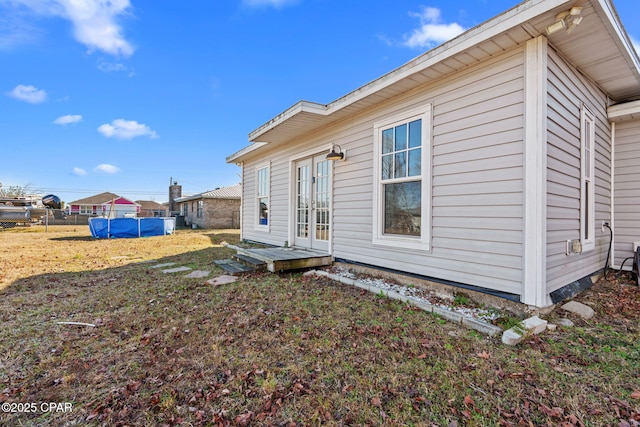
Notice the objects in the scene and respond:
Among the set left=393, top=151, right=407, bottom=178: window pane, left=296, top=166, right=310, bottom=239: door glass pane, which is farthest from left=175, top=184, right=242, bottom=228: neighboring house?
left=393, top=151, right=407, bottom=178: window pane

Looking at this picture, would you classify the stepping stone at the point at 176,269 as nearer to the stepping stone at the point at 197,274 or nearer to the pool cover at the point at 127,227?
the stepping stone at the point at 197,274

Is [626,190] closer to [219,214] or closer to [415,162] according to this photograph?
[415,162]

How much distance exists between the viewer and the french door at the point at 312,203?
225 inches

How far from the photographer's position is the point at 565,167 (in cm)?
318

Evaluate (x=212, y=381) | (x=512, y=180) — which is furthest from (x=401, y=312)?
(x=212, y=381)

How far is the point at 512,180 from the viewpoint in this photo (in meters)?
2.94

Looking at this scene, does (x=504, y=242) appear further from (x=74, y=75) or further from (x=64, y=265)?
(x=74, y=75)

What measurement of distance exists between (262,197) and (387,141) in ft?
15.2

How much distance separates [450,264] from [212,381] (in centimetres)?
286

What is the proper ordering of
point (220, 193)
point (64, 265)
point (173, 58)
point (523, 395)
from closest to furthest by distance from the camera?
point (523, 395)
point (64, 265)
point (173, 58)
point (220, 193)

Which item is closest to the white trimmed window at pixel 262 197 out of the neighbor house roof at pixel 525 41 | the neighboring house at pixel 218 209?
the neighbor house roof at pixel 525 41

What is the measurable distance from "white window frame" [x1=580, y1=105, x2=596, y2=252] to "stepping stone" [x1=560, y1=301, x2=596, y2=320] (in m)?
0.92

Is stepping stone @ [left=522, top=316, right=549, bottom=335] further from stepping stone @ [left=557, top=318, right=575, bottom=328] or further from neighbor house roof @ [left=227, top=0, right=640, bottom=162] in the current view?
neighbor house roof @ [left=227, top=0, right=640, bottom=162]

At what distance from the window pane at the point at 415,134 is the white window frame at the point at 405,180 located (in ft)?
0.22
